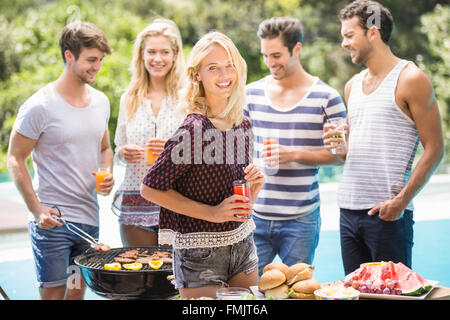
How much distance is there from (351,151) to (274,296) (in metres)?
1.16

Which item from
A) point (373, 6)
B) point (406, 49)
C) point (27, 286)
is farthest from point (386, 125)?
point (406, 49)

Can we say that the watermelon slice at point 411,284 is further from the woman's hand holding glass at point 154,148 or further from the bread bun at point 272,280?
the woman's hand holding glass at point 154,148

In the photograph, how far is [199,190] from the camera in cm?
207

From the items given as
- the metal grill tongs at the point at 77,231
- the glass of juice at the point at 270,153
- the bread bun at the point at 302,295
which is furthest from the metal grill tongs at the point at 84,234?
the bread bun at the point at 302,295

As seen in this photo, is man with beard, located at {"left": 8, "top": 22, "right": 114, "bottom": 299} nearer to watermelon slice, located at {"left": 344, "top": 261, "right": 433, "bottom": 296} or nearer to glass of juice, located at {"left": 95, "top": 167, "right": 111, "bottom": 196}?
glass of juice, located at {"left": 95, "top": 167, "right": 111, "bottom": 196}

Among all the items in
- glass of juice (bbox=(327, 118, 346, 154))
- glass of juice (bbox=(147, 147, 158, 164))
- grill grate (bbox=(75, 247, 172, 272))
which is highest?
glass of juice (bbox=(327, 118, 346, 154))

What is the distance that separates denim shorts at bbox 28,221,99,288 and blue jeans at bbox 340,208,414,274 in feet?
4.58

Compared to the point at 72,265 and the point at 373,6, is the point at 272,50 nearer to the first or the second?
the point at 373,6

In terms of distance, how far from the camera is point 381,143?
2811mm

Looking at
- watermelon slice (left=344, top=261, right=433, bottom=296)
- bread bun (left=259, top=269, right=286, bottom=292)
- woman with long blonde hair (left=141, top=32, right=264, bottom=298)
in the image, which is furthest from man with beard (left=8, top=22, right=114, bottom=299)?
watermelon slice (left=344, top=261, right=433, bottom=296)

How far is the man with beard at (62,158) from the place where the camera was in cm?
292

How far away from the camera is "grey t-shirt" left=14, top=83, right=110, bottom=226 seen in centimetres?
293
